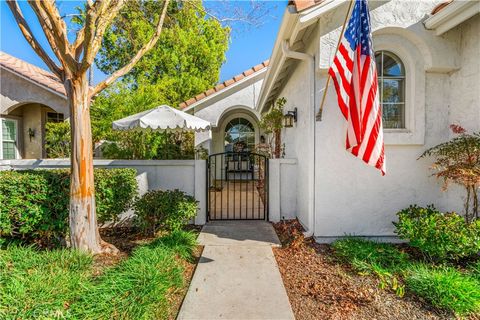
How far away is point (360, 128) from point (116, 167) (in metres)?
5.57

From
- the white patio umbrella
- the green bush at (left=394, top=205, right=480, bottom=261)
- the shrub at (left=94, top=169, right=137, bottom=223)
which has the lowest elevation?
the green bush at (left=394, top=205, right=480, bottom=261)

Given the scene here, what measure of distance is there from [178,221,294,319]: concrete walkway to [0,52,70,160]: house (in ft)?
36.9

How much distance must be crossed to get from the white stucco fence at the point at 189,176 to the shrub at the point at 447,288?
332 centimetres

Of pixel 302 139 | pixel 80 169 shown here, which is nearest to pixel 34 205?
pixel 80 169

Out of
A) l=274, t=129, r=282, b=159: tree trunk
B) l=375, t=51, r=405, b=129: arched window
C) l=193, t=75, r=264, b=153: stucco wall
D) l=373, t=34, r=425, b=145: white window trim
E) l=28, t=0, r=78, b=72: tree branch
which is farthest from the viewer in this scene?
l=193, t=75, r=264, b=153: stucco wall

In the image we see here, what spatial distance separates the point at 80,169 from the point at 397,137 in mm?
5997

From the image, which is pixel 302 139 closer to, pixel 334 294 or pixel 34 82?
pixel 334 294

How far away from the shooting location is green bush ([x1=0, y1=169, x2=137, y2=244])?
4.43 m

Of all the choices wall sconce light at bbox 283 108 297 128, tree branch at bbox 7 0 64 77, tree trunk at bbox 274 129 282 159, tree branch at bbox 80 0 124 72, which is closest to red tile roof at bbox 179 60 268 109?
tree trunk at bbox 274 129 282 159

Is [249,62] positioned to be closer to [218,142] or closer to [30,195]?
[218,142]

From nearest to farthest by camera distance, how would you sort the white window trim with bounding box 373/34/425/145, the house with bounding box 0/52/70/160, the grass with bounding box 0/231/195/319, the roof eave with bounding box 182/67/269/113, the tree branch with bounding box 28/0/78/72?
1. the grass with bounding box 0/231/195/319
2. the tree branch with bounding box 28/0/78/72
3. the white window trim with bounding box 373/34/425/145
4. the house with bounding box 0/52/70/160
5. the roof eave with bounding box 182/67/269/113

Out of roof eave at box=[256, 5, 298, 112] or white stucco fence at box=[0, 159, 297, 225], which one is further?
white stucco fence at box=[0, 159, 297, 225]

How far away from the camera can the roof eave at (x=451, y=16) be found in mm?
4200

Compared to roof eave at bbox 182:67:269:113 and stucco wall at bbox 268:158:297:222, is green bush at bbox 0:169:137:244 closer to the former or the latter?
stucco wall at bbox 268:158:297:222
